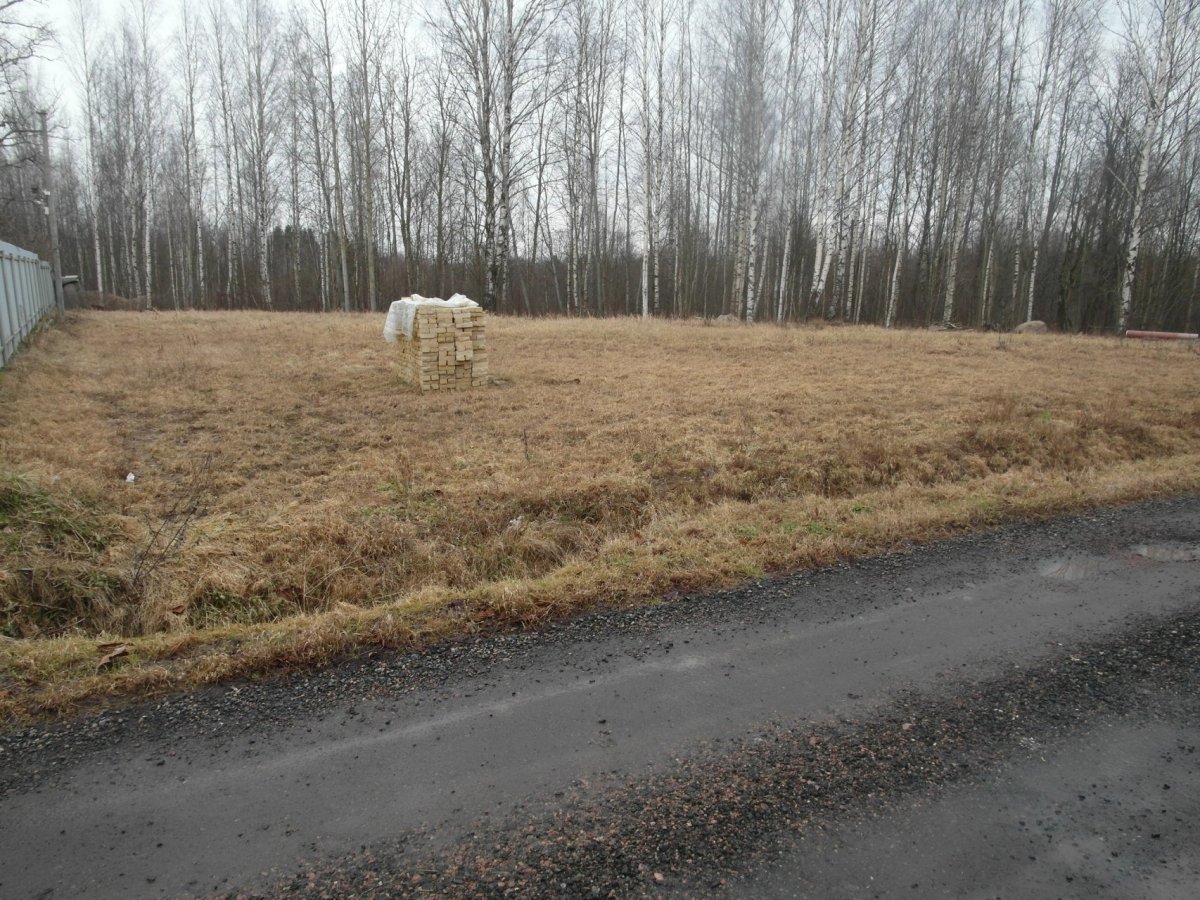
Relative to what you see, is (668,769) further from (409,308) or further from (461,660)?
(409,308)

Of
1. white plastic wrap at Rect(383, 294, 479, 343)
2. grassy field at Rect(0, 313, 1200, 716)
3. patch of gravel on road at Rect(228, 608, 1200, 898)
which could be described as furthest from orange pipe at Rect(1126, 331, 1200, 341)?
patch of gravel on road at Rect(228, 608, 1200, 898)

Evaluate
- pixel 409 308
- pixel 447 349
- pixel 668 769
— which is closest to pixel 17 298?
pixel 409 308

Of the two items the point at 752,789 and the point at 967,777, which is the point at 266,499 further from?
the point at 967,777

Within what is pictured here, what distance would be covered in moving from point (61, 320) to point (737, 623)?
76.0ft

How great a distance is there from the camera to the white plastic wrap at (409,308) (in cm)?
1138

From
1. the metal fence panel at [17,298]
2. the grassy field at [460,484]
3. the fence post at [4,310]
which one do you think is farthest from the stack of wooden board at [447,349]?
the metal fence panel at [17,298]

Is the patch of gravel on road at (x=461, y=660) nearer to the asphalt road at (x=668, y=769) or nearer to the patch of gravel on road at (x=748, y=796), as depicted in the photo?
the asphalt road at (x=668, y=769)

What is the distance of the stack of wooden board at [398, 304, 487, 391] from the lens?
11.1 m

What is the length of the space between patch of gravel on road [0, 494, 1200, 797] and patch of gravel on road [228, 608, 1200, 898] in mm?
947

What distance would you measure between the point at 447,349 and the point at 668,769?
9420 mm

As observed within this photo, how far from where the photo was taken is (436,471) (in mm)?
7133

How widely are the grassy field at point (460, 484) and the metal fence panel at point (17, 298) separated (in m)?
0.69

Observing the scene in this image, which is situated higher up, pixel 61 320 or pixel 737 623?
pixel 61 320

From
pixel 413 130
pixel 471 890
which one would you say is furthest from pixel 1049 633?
pixel 413 130
